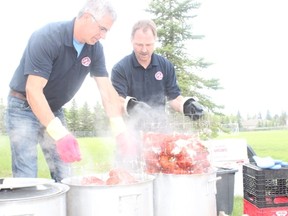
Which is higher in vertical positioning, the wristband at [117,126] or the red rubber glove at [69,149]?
the wristband at [117,126]

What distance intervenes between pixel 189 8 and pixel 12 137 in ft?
49.6

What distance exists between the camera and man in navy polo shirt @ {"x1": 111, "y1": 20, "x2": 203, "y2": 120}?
3.10m

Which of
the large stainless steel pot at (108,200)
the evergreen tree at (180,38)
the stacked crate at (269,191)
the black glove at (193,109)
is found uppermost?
the evergreen tree at (180,38)

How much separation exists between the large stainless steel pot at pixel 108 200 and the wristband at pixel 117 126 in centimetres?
76

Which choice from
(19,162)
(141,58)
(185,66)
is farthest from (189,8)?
(19,162)

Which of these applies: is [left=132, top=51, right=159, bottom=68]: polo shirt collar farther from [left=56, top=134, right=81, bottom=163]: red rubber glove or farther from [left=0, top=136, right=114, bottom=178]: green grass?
[left=56, top=134, right=81, bottom=163]: red rubber glove

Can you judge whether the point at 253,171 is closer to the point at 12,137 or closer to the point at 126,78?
the point at 126,78

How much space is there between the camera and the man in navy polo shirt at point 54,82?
84.6 inches

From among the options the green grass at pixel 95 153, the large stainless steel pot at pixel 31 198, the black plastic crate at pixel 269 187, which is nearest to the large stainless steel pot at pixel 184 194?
the green grass at pixel 95 153

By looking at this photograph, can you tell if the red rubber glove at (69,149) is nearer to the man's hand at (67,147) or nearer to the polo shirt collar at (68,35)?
the man's hand at (67,147)

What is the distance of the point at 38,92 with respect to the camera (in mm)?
2102

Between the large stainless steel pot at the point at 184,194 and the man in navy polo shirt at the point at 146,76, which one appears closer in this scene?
the large stainless steel pot at the point at 184,194

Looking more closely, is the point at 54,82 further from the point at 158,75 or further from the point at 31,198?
the point at 31,198

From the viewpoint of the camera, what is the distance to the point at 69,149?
6.23 ft
